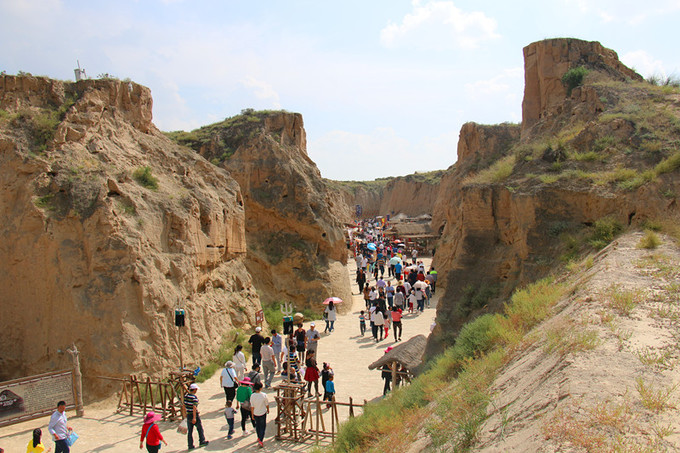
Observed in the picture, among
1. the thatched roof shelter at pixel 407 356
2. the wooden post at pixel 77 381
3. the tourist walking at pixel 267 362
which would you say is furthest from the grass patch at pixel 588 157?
the wooden post at pixel 77 381

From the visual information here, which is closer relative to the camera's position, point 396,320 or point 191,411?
point 191,411

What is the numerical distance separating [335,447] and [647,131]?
9651 mm

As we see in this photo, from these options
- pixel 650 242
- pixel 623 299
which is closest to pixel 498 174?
pixel 650 242

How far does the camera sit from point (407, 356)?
1163 cm

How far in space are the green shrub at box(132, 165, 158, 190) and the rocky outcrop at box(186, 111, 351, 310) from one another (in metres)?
6.94

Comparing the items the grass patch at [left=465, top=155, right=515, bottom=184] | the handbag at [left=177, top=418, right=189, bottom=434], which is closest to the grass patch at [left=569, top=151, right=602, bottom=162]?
the grass patch at [left=465, top=155, right=515, bottom=184]

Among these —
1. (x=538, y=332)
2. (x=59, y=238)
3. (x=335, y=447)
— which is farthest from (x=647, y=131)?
(x=59, y=238)

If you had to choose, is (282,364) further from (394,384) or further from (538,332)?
(538,332)

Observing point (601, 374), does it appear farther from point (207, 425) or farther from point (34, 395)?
point (34, 395)

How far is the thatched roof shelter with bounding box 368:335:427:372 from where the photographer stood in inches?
446

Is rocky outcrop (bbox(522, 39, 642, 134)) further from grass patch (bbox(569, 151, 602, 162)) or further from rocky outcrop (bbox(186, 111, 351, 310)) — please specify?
rocky outcrop (bbox(186, 111, 351, 310))

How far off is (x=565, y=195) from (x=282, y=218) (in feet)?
46.0

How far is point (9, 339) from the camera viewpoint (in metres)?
12.4

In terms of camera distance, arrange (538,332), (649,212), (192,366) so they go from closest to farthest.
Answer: (538,332) → (649,212) → (192,366)
